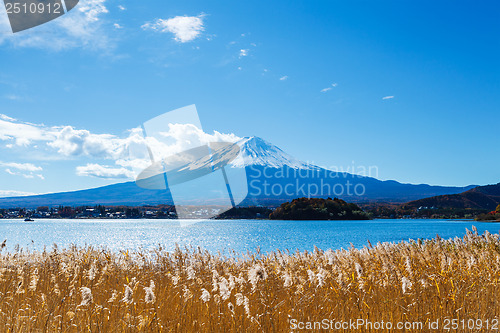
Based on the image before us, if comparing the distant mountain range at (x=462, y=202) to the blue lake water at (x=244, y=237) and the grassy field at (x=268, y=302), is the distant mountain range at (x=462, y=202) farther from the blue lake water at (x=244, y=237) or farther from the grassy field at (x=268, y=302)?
the grassy field at (x=268, y=302)

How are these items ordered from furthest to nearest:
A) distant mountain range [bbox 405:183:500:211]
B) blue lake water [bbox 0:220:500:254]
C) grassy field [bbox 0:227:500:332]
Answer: distant mountain range [bbox 405:183:500:211]
blue lake water [bbox 0:220:500:254]
grassy field [bbox 0:227:500:332]

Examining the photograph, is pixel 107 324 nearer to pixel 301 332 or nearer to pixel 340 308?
pixel 301 332

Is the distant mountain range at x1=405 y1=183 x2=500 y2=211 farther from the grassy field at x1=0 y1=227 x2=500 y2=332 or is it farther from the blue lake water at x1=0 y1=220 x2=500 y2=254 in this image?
the grassy field at x1=0 y1=227 x2=500 y2=332

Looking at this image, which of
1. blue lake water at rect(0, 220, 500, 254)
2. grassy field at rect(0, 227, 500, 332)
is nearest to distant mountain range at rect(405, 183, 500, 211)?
blue lake water at rect(0, 220, 500, 254)

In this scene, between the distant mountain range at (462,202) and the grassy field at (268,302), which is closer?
the grassy field at (268,302)

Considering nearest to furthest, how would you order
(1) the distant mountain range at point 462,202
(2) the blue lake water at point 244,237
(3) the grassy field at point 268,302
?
(3) the grassy field at point 268,302 → (2) the blue lake water at point 244,237 → (1) the distant mountain range at point 462,202

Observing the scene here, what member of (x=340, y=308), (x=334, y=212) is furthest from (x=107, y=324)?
(x=334, y=212)

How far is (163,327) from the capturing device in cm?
467

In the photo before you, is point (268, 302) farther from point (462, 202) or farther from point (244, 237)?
point (462, 202)

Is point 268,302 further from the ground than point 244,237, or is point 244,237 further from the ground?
point 268,302

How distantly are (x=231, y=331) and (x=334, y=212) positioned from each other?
353ft

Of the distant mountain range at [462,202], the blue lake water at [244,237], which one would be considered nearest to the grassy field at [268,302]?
the blue lake water at [244,237]

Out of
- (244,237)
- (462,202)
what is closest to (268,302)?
(244,237)

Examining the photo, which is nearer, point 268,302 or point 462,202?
point 268,302
